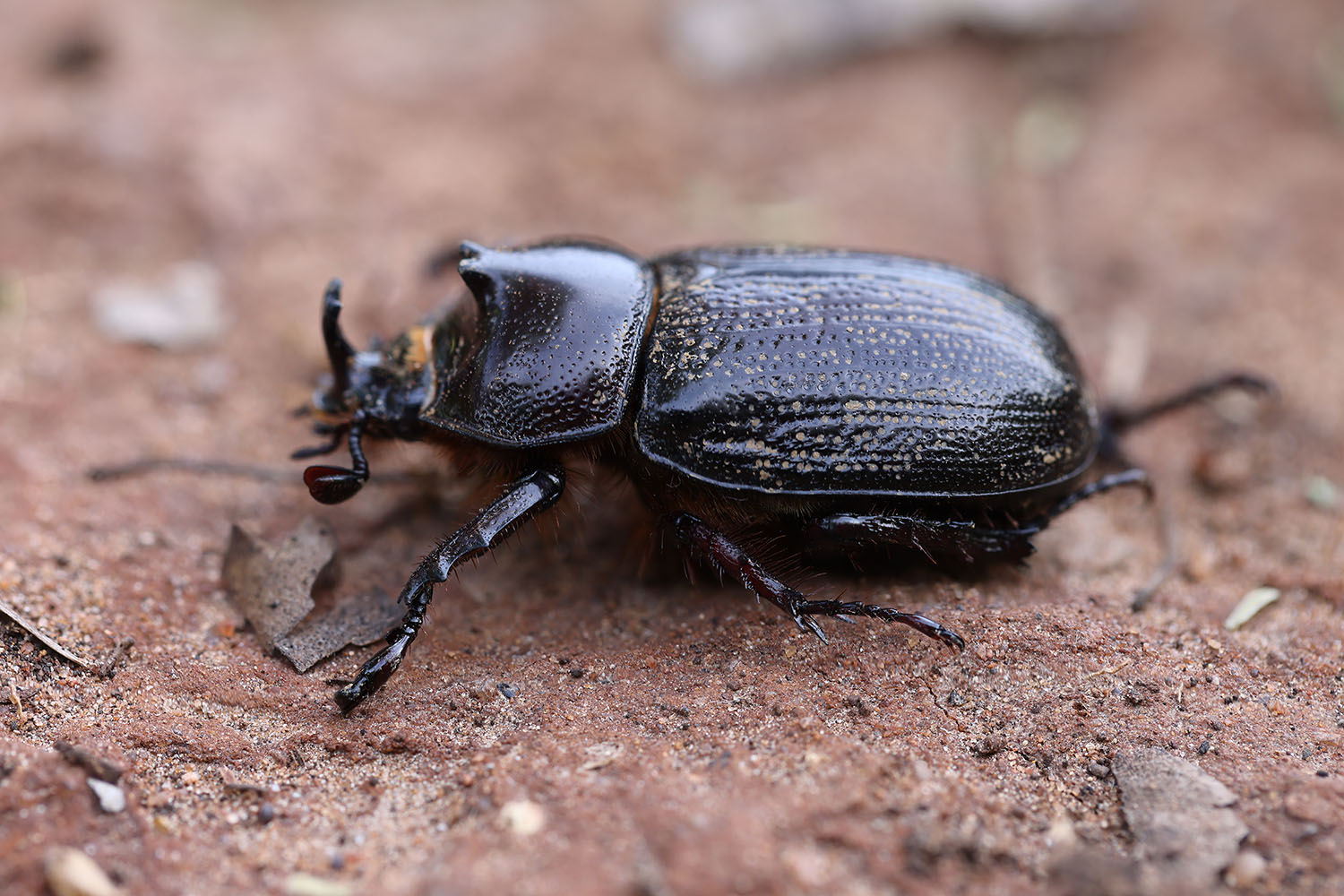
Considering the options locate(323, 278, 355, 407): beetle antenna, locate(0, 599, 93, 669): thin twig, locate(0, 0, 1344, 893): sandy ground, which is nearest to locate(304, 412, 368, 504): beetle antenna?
locate(323, 278, 355, 407): beetle antenna

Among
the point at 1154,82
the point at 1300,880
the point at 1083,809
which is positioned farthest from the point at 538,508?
the point at 1154,82

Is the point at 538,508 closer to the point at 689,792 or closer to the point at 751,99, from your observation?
the point at 689,792

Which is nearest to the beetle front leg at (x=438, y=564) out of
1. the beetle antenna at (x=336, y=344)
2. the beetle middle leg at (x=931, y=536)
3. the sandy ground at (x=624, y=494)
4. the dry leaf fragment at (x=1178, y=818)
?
the sandy ground at (x=624, y=494)

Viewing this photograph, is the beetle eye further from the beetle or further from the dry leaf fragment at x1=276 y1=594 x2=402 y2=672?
the dry leaf fragment at x1=276 y1=594 x2=402 y2=672

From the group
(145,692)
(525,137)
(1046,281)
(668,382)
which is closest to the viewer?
(145,692)

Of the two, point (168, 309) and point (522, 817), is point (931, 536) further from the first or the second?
point (168, 309)
